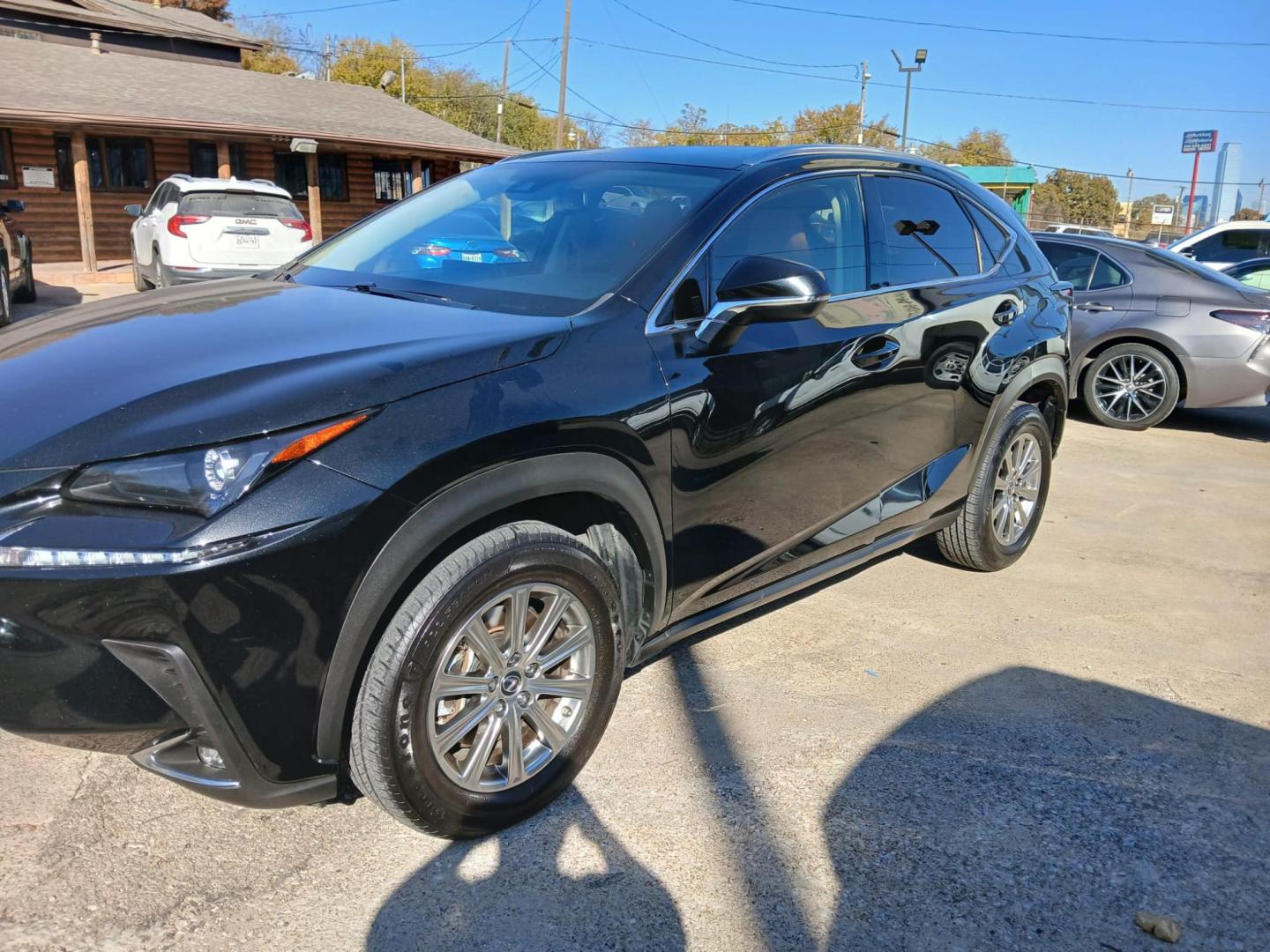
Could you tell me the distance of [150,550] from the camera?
2.00 metres

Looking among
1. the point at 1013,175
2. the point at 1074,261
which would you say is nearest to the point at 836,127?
the point at 1013,175

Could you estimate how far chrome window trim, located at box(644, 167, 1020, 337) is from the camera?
2.90 m

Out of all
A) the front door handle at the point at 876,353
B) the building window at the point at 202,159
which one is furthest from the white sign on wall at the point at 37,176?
the front door handle at the point at 876,353

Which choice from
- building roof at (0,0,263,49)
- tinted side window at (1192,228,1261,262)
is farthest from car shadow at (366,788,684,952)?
building roof at (0,0,263,49)

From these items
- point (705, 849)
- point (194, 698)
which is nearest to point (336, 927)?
point (194, 698)

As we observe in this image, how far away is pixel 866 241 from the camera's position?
12.1 ft

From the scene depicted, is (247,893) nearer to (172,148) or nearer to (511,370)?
(511,370)

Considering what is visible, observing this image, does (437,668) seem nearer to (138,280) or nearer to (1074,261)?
(1074,261)

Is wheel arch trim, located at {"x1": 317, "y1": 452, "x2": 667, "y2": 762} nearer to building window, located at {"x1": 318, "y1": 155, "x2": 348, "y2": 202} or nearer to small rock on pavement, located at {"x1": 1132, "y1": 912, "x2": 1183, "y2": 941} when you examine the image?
small rock on pavement, located at {"x1": 1132, "y1": 912, "x2": 1183, "y2": 941}

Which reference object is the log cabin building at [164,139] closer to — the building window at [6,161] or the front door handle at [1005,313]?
the building window at [6,161]

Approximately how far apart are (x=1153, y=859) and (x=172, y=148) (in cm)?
2273

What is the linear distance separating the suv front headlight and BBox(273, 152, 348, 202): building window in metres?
21.8

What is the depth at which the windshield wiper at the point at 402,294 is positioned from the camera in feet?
9.84

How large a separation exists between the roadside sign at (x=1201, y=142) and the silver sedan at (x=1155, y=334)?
51785 mm
